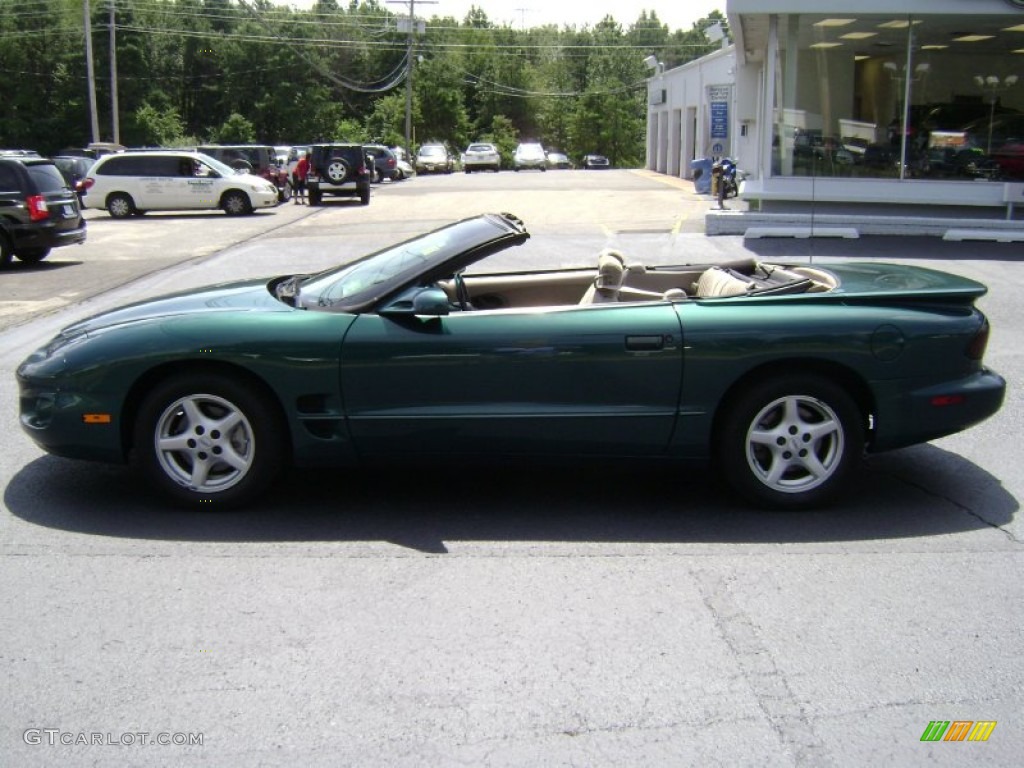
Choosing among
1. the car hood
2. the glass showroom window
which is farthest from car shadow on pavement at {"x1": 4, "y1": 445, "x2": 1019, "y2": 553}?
the glass showroom window

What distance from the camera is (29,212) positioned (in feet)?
53.3

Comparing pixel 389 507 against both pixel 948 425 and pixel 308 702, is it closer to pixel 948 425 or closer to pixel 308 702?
pixel 308 702

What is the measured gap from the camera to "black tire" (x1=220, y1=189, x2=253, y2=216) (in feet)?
91.5

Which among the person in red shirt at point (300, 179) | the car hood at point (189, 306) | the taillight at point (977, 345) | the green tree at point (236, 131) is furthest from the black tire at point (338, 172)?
the green tree at point (236, 131)

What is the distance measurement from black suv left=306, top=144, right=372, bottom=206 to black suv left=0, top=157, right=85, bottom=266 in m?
14.4

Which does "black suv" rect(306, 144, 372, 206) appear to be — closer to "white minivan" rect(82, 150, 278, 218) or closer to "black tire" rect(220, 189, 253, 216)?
"white minivan" rect(82, 150, 278, 218)

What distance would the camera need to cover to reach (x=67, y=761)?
11.0ft

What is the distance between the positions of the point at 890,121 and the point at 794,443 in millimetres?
14757

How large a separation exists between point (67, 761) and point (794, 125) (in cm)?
1718

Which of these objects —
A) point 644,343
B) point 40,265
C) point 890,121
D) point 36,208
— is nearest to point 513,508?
point 644,343

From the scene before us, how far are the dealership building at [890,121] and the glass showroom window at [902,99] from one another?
0.05 feet

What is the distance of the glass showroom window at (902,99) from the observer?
18.3 metres

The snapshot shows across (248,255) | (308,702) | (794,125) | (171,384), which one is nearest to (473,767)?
(308,702)

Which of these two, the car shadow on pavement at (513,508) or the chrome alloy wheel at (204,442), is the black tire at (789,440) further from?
the chrome alloy wheel at (204,442)
